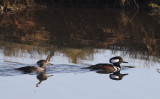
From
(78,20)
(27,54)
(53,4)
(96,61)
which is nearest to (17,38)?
(27,54)

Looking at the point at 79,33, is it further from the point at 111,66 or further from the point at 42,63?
the point at 42,63

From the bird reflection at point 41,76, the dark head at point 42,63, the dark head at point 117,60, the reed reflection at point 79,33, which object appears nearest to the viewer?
the bird reflection at point 41,76

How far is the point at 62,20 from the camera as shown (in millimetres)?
21109

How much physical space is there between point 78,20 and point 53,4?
557 cm

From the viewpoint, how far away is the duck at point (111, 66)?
12.1 m

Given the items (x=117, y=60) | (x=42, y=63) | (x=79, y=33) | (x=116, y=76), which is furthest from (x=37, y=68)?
(x=79, y=33)

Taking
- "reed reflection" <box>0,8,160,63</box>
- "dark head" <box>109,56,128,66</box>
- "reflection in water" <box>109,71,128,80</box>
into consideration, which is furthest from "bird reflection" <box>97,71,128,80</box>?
"reed reflection" <box>0,8,160,63</box>

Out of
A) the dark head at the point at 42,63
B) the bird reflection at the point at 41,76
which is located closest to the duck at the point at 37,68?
the dark head at the point at 42,63

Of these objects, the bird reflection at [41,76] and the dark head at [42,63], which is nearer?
the bird reflection at [41,76]

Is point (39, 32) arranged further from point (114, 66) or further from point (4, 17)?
point (114, 66)

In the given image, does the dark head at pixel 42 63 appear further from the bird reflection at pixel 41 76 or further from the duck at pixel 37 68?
the bird reflection at pixel 41 76

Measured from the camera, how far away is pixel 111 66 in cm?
1258

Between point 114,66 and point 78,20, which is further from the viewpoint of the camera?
point 78,20

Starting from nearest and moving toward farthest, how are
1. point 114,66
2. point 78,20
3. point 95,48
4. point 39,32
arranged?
point 114,66
point 95,48
point 39,32
point 78,20
